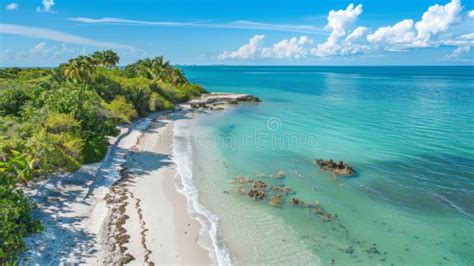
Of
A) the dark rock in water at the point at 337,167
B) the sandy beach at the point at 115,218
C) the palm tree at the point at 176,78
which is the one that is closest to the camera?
the sandy beach at the point at 115,218

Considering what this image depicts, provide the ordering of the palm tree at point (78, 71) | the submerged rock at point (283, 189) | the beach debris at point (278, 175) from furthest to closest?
the palm tree at point (78, 71)
the beach debris at point (278, 175)
the submerged rock at point (283, 189)

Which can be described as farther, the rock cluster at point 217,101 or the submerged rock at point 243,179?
the rock cluster at point 217,101

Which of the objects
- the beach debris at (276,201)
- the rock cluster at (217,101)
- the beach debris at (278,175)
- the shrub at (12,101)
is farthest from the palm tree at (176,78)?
the beach debris at (276,201)

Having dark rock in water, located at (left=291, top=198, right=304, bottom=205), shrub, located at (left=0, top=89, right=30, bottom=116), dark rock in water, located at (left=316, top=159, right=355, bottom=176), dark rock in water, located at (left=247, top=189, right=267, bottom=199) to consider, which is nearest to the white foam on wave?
dark rock in water, located at (left=247, top=189, right=267, bottom=199)

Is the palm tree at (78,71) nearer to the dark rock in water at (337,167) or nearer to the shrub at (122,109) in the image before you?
the shrub at (122,109)

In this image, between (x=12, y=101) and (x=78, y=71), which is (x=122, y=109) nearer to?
(x=78, y=71)

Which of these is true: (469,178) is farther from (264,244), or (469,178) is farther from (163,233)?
(163,233)
